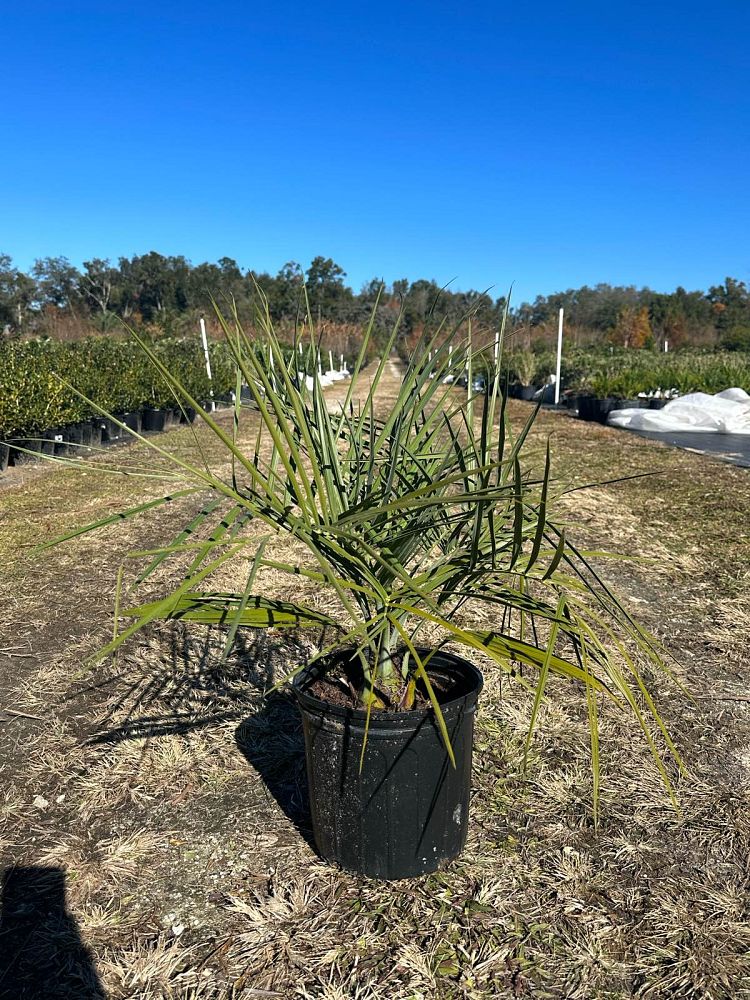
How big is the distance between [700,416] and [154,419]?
8.57 meters

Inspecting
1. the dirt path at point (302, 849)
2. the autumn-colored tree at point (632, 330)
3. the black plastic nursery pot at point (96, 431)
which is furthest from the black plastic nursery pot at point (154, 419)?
the autumn-colored tree at point (632, 330)

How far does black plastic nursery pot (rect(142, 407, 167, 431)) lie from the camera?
35.4ft

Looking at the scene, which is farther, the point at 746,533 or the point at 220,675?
the point at 746,533

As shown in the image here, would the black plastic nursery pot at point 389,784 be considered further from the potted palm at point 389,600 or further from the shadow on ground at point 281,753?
the shadow on ground at point 281,753

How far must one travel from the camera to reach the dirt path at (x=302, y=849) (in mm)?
1441

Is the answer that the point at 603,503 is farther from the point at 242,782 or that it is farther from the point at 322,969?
the point at 322,969

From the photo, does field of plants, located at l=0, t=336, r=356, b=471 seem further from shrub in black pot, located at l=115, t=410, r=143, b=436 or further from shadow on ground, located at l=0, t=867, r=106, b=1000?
shadow on ground, located at l=0, t=867, r=106, b=1000

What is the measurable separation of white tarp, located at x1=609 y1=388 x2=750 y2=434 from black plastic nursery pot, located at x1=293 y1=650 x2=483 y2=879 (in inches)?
416

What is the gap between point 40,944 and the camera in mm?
1525

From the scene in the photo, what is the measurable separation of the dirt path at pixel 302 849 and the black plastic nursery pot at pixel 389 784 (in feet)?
0.29

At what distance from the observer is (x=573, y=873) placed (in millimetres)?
1691

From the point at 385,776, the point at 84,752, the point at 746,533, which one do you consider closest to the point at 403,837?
the point at 385,776

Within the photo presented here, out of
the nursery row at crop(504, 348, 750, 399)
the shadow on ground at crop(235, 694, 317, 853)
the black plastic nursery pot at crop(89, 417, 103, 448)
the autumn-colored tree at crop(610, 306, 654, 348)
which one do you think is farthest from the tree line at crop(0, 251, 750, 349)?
the shadow on ground at crop(235, 694, 317, 853)

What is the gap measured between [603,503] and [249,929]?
5.11 metres
